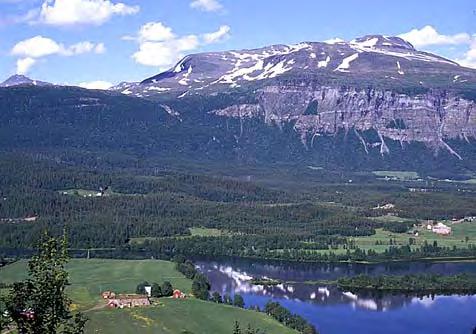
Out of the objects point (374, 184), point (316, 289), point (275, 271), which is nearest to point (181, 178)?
point (374, 184)

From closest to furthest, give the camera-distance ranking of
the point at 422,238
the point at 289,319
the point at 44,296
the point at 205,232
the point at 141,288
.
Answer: the point at 44,296
the point at 289,319
the point at 141,288
the point at 422,238
the point at 205,232

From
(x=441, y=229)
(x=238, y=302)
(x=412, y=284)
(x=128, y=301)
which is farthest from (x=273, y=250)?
(x=128, y=301)

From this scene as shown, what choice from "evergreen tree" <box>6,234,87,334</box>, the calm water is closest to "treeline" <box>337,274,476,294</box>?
the calm water

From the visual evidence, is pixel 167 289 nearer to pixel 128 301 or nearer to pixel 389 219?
pixel 128 301

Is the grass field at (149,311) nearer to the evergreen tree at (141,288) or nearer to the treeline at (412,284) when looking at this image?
the evergreen tree at (141,288)

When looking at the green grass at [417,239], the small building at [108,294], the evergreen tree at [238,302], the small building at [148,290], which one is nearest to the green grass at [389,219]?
the green grass at [417,239]
